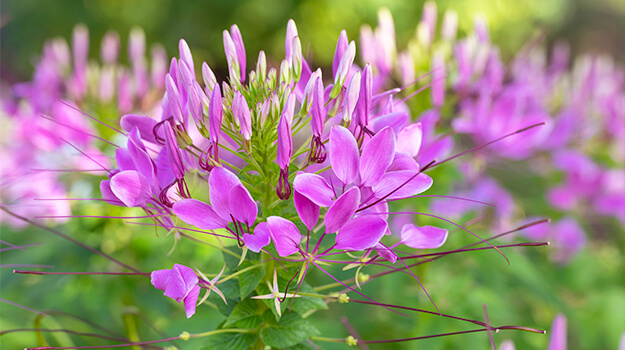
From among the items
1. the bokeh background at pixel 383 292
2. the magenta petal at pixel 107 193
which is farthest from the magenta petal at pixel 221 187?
the bokeh background at pixel 383 292

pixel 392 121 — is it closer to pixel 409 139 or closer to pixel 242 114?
pixel 409 139

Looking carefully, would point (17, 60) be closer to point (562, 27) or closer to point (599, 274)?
point (599, 274)

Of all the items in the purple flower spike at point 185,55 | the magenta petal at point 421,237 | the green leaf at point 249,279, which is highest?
the purple flower spike at point 185,55

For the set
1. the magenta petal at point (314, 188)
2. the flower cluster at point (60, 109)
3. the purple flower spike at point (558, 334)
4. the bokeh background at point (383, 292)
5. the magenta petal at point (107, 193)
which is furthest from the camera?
the flower cluster at point (60, 109)

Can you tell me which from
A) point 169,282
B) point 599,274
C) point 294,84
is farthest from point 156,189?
point 599,274

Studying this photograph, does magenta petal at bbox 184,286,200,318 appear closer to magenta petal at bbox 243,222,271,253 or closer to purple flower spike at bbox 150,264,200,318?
purple flower spike at bbox 150,264,200,318

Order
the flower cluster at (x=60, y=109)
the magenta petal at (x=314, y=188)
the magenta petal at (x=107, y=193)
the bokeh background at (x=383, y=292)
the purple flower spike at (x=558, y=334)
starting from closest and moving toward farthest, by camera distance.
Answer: the magenta petal at (x=314, y=188)
the magenta petal at (x=107, y=193)
the purple flower spike at (x=558, y=334)
the bokeh background at (x=383, y=292)
the flower cluster at (x=60, y=109)

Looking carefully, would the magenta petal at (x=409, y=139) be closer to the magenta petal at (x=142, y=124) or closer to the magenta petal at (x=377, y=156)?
the magenta petal at (x=377, y=156)

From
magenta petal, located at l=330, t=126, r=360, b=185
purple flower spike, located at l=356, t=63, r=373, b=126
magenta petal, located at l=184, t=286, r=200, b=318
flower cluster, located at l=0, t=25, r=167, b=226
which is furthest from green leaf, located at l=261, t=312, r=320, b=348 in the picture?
flower cluster, located at l=0, t=25, r=167, b=226
